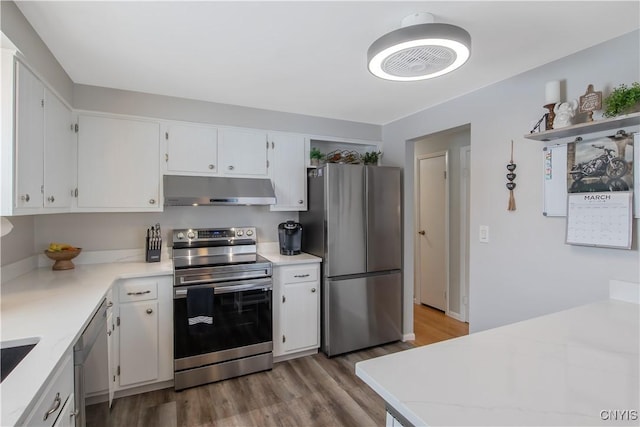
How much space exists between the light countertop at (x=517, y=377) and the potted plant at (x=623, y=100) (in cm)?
108

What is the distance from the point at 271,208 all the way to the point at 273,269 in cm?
62

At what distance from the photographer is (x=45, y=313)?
1405 mm

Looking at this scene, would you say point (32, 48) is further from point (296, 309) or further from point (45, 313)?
point (296, 309)

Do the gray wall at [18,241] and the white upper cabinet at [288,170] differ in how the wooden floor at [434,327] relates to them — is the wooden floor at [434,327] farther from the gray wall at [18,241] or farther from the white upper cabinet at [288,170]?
the gray wall at [18,241]

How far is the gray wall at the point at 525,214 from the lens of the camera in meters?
1.78

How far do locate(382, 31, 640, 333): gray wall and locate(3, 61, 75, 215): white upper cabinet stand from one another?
281cm

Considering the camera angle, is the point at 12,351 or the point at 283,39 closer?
the point at 12,351

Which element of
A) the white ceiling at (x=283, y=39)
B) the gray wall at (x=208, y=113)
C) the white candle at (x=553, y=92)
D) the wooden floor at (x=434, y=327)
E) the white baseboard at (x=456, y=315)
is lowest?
the wooden floor at (x=434, y=327)

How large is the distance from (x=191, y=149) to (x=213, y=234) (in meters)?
0.79

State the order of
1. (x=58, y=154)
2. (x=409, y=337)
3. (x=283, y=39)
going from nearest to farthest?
(x=283, y=39) < (x=58, y=154) < (x=409, y=337)

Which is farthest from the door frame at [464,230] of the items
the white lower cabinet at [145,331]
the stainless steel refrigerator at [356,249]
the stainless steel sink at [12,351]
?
the stainless steel sink at [12,351]

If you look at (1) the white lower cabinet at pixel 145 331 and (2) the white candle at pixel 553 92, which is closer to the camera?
(2) the white candle at pixel 553 92

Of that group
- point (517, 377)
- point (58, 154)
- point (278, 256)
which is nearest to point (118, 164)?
point (58, 154)

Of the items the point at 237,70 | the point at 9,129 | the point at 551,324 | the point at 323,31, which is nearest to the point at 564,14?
the point at 323,31
